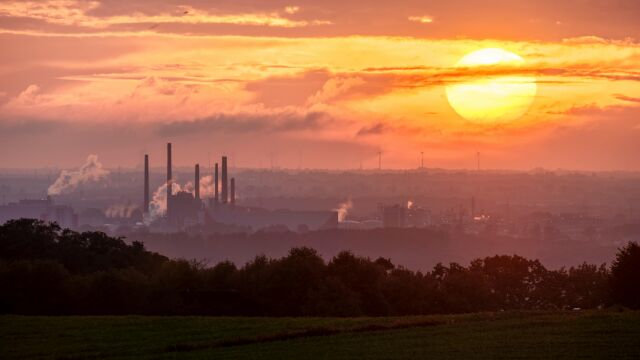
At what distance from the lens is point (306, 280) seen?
69.6 metres

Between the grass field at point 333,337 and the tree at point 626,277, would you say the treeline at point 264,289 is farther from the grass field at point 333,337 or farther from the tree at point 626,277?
the grass field at point 333,337

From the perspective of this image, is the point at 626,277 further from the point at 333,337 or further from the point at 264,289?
the point at 333,337

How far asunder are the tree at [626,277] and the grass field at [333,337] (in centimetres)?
2339

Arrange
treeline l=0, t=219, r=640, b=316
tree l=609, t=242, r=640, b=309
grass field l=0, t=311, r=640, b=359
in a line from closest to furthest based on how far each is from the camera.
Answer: grass field l=0, t=311, r=640, b=359, treeline l=0, t=219, r=640, b=316, tree l=609, t=242, r=640, b=309

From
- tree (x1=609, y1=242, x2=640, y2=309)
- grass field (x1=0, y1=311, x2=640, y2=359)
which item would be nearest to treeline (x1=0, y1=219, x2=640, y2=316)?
tree (x1=609, y1=242, x2=640, y2=309)

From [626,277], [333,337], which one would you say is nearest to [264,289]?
[626,277]

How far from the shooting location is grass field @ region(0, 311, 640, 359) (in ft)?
119

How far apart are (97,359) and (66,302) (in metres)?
29.2

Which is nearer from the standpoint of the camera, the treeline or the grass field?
the grass field

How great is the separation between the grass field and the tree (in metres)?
23.4

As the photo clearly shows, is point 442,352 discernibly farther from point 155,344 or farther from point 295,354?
point 155,344

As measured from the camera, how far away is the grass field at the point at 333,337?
119 feet

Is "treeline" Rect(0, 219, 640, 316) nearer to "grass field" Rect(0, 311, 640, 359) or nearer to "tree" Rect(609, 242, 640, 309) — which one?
"tree" Rect(609, 242, 640, 309)

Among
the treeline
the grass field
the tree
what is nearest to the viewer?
the grass field
